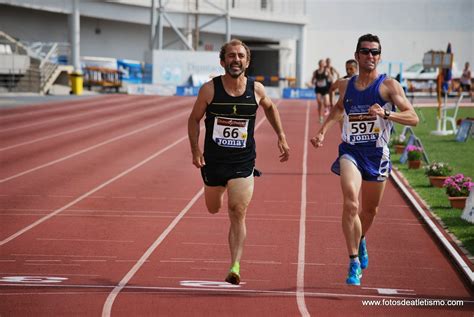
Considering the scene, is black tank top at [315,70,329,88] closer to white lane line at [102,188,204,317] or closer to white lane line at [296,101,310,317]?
white lane line at [296,101,310,317]

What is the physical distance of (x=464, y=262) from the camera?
389 inches

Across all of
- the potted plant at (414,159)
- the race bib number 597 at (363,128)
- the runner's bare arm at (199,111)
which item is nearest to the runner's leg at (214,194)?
the runner's bare arm at (199,111)

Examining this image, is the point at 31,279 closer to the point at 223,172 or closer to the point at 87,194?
the point at 223,172

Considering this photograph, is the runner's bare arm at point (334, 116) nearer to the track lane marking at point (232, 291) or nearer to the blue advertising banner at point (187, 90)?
the track lane marking at point (232, 291)

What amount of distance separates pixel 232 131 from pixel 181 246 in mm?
2819

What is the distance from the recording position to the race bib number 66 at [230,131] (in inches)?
332

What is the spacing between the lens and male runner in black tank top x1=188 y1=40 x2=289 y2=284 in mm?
8391

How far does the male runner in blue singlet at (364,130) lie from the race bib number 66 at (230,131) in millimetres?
980

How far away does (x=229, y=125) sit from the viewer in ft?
27.7

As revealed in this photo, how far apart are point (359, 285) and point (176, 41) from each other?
5677 centimetres

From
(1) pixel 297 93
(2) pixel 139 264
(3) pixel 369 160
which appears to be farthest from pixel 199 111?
(1) pixel 297 93

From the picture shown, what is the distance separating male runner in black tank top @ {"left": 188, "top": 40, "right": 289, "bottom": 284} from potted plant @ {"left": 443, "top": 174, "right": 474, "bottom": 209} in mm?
6039

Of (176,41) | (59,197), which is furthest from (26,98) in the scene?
(59,197)

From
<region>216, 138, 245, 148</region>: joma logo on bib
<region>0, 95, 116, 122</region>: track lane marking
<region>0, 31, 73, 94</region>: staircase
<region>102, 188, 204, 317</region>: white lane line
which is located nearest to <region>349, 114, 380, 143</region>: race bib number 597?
<region>216, 138, 245, 148</region>: joma logo on bib
